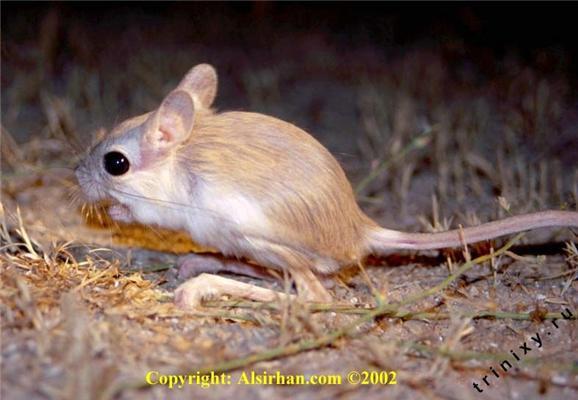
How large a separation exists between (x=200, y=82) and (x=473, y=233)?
141 cm

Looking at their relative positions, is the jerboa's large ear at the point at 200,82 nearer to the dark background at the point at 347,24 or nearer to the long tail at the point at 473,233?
the long tail at the point at 473,233

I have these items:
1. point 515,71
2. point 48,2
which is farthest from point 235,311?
point 48,2

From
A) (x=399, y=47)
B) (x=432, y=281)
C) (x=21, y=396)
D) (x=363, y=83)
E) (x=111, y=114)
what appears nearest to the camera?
(x=21, y=396)

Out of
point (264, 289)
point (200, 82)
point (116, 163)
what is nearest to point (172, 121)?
point (116, 163)

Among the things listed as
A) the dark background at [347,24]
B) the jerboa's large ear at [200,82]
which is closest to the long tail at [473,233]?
the jerboa's large ear at [200,82]

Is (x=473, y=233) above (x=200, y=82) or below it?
below

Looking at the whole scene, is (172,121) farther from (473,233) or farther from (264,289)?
(473,233)

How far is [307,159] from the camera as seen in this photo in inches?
134

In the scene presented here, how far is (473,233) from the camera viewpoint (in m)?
3.51

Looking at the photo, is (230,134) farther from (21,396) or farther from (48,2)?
(48,2)

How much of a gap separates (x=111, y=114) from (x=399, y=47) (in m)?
3.30

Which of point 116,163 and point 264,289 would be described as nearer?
point 264,289

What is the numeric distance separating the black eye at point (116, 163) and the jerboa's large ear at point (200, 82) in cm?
50

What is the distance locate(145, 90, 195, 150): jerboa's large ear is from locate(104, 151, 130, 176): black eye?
0.16 meters
